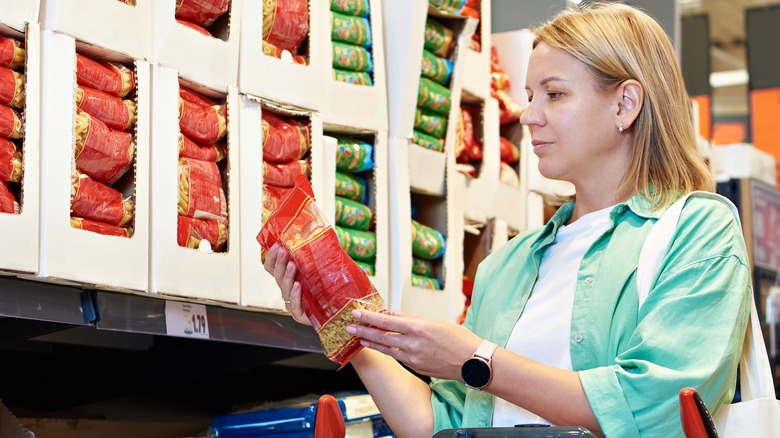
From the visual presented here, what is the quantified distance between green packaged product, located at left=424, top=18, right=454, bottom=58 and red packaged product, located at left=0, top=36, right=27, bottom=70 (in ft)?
4.68

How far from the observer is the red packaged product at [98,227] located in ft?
6.59

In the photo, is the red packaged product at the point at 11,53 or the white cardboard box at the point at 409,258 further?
the white cardboard box at the point at 409,258

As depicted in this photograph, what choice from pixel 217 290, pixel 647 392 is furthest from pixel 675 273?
pixel 217 290

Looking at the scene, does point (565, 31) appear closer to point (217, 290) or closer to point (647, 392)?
point (647, 392)

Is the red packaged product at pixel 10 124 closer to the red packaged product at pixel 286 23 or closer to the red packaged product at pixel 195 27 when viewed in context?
the red packaged product at pixel 195 27

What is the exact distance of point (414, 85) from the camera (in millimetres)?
2947

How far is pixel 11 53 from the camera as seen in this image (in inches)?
75.3

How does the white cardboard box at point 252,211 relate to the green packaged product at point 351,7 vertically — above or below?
below

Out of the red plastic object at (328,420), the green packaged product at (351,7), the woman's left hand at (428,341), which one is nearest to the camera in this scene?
the red plastic object at (328,420)

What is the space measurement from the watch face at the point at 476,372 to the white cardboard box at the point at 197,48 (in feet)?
3.20

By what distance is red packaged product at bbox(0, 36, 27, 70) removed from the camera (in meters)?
1.90

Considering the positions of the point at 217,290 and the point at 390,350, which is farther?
the point at 217,290

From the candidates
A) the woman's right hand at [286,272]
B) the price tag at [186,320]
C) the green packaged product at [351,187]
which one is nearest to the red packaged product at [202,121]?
the price tag at [186,320]

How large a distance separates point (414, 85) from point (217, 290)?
37.3 inches
